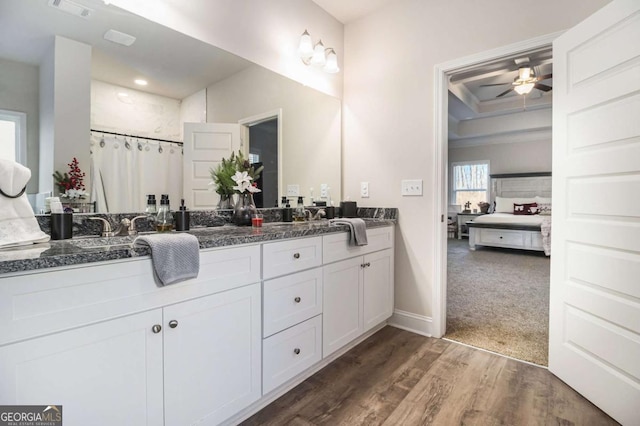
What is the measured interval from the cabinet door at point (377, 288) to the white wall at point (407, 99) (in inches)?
5.9

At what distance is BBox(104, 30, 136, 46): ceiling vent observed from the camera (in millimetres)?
1551

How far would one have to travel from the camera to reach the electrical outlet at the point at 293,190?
2.55 meters

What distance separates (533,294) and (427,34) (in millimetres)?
→ 2974

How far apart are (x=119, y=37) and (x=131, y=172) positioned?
0.67 m

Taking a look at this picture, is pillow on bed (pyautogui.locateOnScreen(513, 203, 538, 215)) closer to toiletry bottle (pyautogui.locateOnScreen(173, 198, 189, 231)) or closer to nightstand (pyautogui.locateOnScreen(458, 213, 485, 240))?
nightstand (pyautogui.locateOnScreen(458, 213, 485, 240))

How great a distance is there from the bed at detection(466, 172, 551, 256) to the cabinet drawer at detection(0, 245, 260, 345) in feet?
20.2

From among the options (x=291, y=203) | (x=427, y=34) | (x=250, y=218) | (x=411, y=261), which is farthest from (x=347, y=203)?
(x=427, y=34)

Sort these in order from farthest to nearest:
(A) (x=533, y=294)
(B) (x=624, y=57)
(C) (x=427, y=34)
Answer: (A) (x=533, y=294)
(C) (x=427, y=34)
(B) (x=624, y=57)

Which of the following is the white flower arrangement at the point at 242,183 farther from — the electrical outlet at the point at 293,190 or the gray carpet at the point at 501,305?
the gray carpet at the point at 501,305

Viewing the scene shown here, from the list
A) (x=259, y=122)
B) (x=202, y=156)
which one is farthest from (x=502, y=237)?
(x=202, y=156)

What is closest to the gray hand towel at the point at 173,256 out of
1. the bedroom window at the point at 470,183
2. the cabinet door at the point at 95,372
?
the cabinet door at the point at 95,372

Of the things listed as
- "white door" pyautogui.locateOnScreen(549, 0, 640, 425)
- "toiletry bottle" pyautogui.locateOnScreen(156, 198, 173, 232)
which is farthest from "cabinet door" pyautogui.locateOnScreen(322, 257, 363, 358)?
"white door" pyautogui.locateOnScreen(549, 0, 640, 425)

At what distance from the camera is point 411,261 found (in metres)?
2.57

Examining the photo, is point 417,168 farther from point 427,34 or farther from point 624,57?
point 624,57
